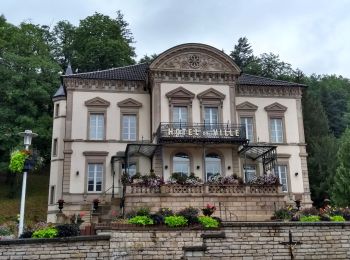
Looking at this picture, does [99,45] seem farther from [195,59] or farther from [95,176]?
[95,176]

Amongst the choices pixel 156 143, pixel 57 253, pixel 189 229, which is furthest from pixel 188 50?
pixel 57 253

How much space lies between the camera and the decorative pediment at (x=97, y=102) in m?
30.4

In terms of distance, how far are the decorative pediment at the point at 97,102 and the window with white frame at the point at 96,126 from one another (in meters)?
0.60

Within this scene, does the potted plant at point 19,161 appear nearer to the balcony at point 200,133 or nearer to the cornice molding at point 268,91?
the balcony at point 200,133

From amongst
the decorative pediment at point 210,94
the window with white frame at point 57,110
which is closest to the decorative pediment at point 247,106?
the decorative pediment at point 210,94

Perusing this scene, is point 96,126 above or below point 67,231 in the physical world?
above

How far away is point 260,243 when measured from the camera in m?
16.1

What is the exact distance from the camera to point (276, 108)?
106ft

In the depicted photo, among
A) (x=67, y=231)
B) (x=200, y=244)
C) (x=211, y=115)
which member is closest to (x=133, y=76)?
(x=211, y=115)

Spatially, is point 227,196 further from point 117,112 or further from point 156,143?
point 117,112

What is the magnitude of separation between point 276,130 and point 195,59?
25.0 ft

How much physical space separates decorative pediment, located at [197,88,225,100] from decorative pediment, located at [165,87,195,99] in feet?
1.82

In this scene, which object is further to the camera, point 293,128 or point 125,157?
point 293,128

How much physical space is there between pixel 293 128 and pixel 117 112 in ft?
39.8
